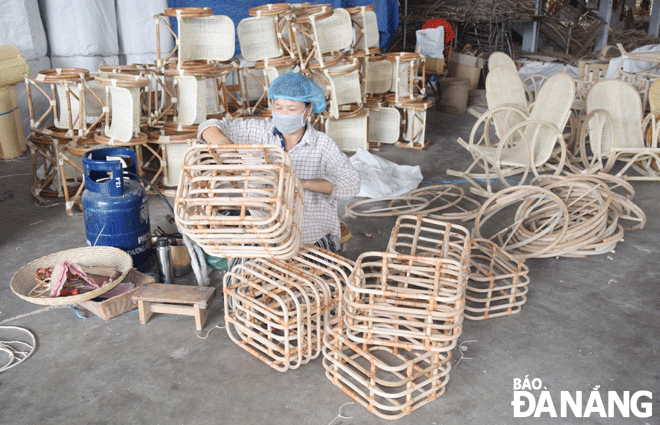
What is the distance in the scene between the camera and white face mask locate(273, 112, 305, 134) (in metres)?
2.63

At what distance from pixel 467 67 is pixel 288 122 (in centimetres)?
714

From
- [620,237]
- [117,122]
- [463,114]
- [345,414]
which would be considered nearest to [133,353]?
[345,414]

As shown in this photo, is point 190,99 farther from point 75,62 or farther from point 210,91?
point 75,62

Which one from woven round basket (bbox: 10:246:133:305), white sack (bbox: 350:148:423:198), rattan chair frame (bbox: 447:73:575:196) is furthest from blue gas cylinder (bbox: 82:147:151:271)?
rattan chair frame (bbox: 447:73:575:196)

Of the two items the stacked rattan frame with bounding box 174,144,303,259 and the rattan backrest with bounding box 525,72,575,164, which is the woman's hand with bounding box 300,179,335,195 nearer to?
the stacked rattan frame with bounding box 174,144,303,259

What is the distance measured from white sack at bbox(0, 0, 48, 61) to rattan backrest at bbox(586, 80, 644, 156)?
6017 mm

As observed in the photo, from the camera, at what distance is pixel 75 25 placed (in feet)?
20.9

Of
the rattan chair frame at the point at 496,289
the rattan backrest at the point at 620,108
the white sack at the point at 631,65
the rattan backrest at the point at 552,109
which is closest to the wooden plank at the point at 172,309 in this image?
the rattan chair frame at the point at 496,289

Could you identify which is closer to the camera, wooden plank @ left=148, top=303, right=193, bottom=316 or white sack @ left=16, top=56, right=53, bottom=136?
wooden plank @ left=148, top=303, right=193, bottom=316

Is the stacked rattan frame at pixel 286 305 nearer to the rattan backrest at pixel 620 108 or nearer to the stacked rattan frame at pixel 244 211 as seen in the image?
the stacked rattan frame at pixel 244 211

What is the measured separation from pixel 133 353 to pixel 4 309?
934 mm

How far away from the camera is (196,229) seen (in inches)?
84.7

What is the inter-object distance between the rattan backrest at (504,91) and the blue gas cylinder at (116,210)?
3544mm

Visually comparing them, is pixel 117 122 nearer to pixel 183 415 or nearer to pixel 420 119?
pixel 183 415
